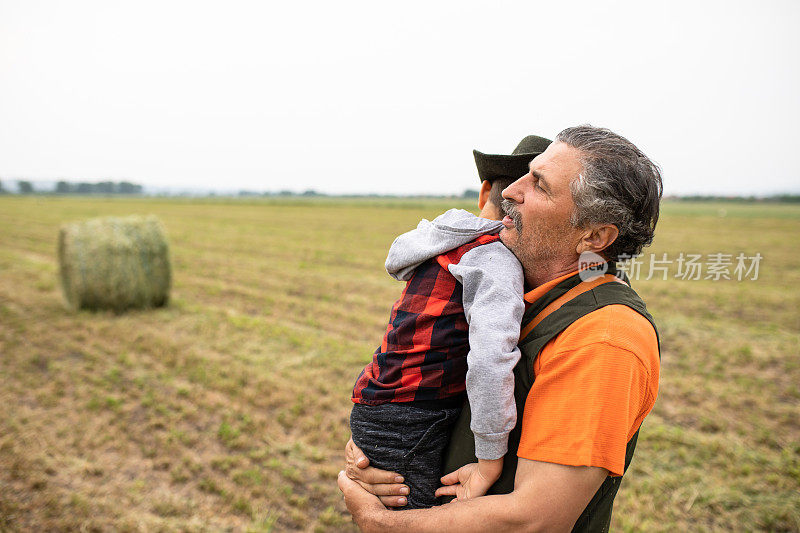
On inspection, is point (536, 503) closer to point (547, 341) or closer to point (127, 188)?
point (547, 341)

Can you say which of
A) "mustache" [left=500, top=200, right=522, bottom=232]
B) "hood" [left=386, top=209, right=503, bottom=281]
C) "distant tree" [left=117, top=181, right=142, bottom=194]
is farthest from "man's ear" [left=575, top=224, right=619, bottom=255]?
"distant tree" [left=117, top=181, right=142, bottom=194]

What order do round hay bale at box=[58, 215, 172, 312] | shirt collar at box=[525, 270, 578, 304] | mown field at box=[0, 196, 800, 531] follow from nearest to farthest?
1. shirt collar at box=[525, 270, 578, 304]
2. mown field at box=[0, 196, 800, 531]
3. round hay bale at box=[58, 215, 172, 312]

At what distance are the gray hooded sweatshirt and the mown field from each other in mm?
2710

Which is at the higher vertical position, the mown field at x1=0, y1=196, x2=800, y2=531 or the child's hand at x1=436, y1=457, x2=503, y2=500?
the child's hand at x1=436, y1=457, x2=503, y2=500

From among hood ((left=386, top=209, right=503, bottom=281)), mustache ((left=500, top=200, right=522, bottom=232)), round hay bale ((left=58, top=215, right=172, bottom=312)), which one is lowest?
round hay bale ((left=58, top=215, right=172, bottom=312))

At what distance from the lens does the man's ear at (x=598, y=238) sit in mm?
1578

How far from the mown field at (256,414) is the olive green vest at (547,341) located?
8.16 feet

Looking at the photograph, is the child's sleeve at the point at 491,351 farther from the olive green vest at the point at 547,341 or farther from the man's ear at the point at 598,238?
the man's ear at the point at 598,238

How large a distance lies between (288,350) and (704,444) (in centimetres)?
492

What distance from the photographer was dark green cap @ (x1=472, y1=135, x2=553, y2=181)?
1.87 m

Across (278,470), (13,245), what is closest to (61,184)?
(13,245)

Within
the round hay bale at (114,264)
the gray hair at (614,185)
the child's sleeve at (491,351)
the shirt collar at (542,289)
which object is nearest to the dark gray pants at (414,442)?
the child's sleeve at (491,351)

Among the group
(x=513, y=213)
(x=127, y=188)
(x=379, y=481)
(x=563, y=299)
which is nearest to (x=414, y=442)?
(x=379, y=481)

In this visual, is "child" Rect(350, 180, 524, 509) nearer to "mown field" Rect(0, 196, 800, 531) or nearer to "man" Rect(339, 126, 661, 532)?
"man" Rect(339, 126, 661, 532)
